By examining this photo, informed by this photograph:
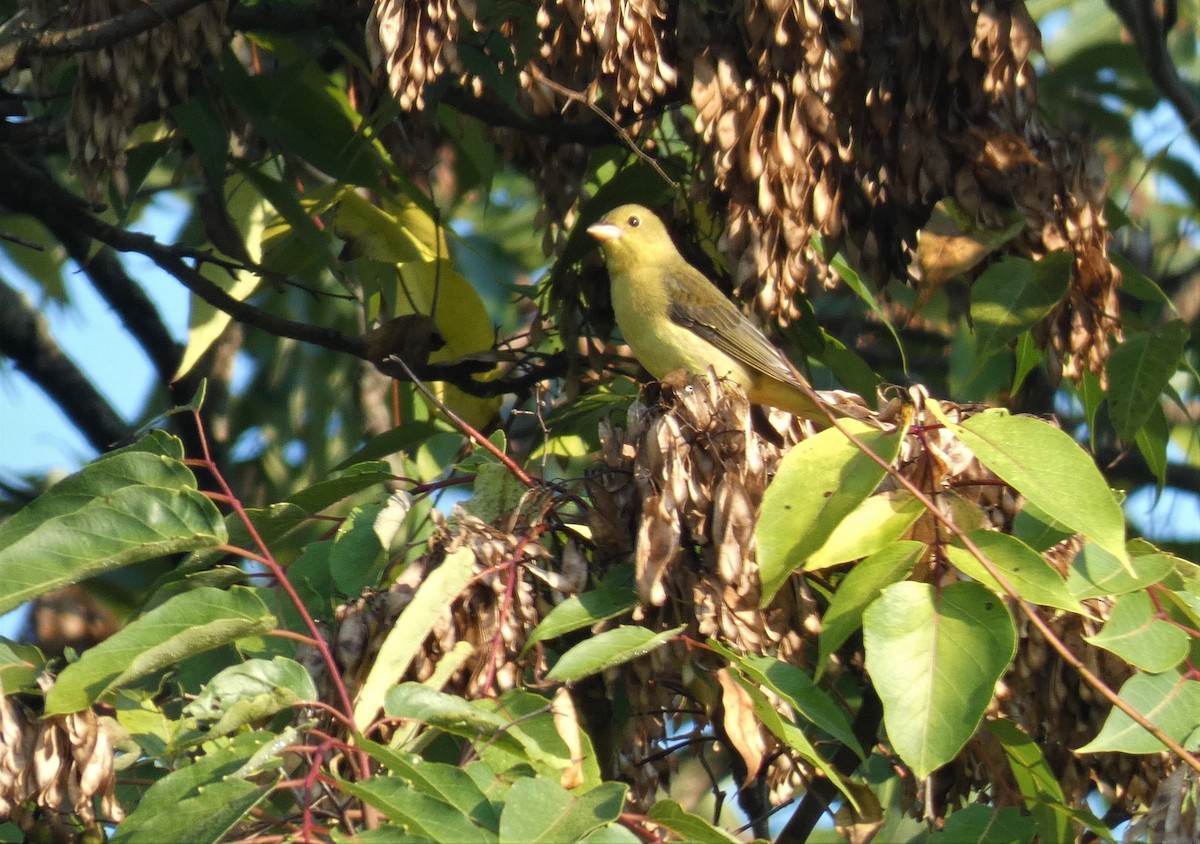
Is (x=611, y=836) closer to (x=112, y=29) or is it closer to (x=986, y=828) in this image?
(x=986, y=828)

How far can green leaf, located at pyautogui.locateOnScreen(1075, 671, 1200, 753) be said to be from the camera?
2342 mm

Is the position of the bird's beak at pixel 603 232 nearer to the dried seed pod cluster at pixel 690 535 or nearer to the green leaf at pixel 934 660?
the dried seed pod cluster at pixel 690 535

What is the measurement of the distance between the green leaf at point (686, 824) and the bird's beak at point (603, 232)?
2349mm

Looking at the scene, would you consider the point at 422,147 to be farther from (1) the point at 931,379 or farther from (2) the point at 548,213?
(1) the point at 931,379

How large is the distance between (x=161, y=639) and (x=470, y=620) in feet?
1.78

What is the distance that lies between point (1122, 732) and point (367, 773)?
1.17 metres

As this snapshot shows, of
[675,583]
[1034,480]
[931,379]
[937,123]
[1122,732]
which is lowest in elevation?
[931,379]

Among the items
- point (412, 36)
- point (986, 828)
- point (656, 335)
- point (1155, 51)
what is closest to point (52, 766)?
point (986, 828)

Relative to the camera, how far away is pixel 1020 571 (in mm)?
2396

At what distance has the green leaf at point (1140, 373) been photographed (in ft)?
11.6

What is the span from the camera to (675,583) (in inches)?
104

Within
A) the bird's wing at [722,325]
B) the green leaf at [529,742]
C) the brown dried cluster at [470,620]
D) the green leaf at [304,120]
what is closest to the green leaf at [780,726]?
the green leaf at [529,742]

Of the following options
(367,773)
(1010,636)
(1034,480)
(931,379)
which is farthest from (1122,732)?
(931,379)

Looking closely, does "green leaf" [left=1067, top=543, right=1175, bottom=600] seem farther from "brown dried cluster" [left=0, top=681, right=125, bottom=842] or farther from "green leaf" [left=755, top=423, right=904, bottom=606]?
"brown dried cluster" [left=0, top=681, right=125, bottom=842]
